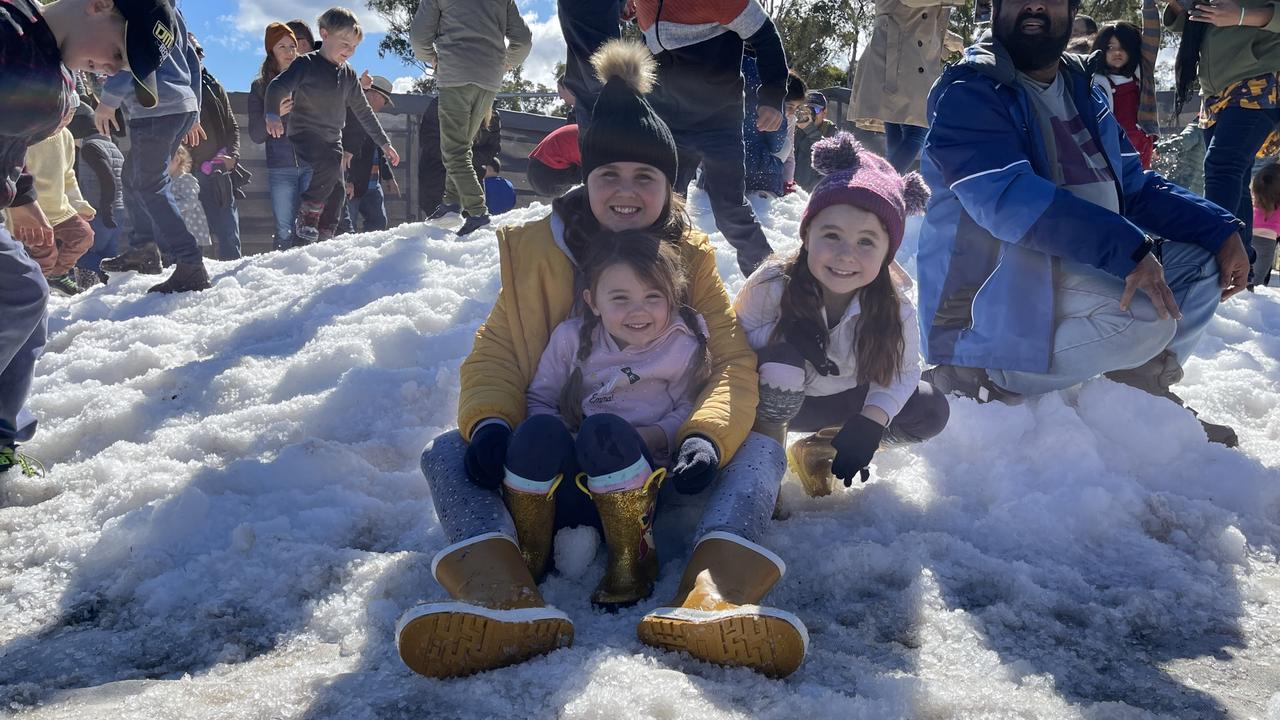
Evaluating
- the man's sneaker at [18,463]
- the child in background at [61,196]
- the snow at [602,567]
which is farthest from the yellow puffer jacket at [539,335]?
the child in background at [61,196]

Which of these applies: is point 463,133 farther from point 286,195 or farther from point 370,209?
point 370,209

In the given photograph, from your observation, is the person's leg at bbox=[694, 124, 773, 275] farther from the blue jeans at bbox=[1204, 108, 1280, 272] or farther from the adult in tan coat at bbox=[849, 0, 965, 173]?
the blue jeans at bbox=[1204, 108, 1280, 272]

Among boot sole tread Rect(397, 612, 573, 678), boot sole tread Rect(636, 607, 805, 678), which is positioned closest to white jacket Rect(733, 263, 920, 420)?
boot sole tread Rect(636, 607, 805, 678)

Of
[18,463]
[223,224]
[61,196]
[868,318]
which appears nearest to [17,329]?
[18,463]

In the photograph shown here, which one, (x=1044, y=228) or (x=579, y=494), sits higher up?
(x=1044, y=228)

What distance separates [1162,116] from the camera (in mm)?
10891

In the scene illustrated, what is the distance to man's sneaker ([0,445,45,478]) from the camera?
8.98ft

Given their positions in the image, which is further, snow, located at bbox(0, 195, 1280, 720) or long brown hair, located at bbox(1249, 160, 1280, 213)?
long brown hair, located at bbox(1249, 160, 1280, 213)

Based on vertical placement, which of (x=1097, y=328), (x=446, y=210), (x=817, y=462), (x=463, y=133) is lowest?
(x=817, y=462)

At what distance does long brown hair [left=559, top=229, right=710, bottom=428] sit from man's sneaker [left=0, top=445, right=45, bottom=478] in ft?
5.70

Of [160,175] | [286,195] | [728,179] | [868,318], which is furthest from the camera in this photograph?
[286,195]

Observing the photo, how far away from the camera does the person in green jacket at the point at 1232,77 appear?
4152 mm

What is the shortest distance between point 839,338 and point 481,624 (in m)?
1.33

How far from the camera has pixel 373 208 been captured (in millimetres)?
8164
